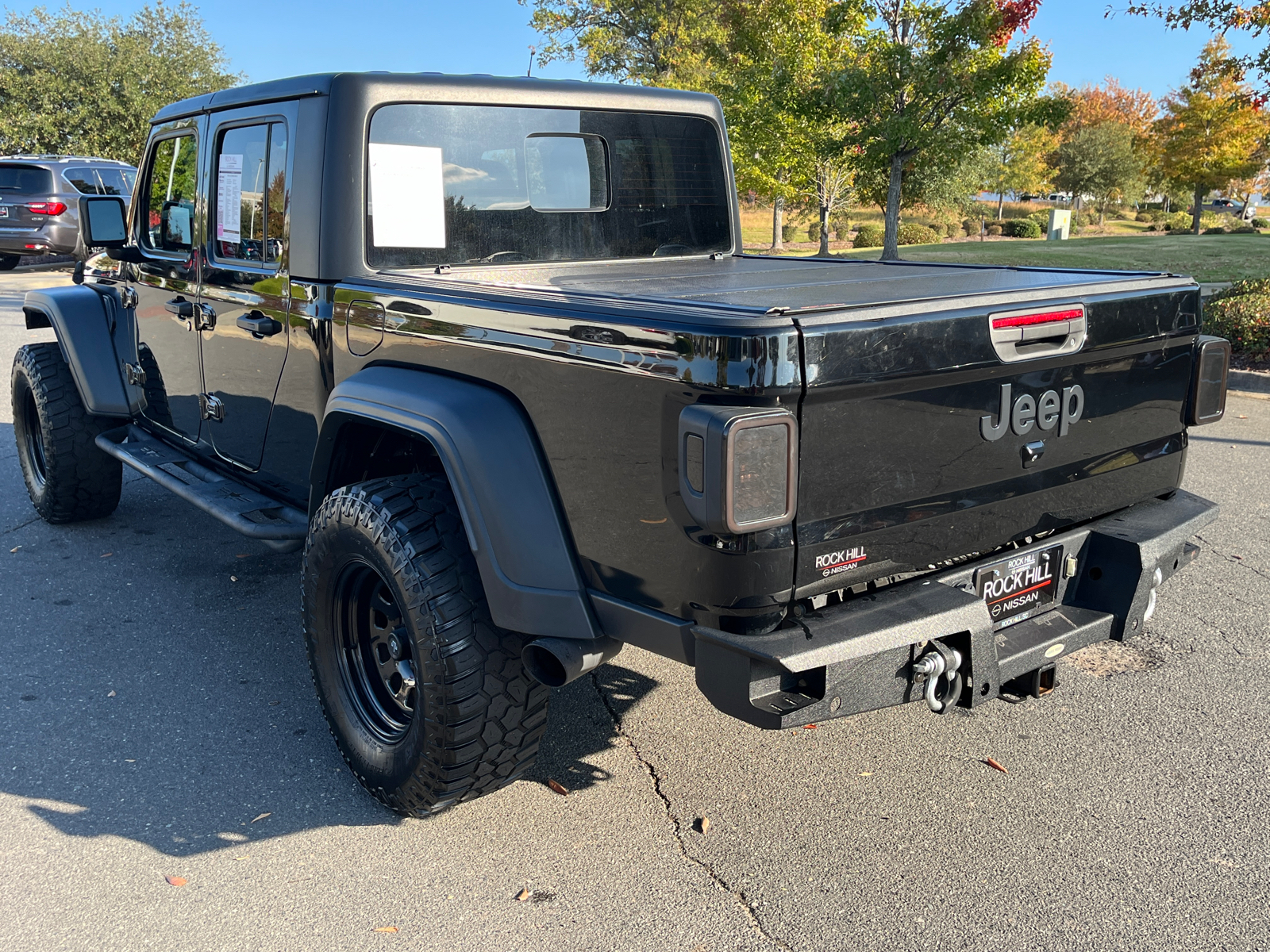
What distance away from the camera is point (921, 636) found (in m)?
2.39

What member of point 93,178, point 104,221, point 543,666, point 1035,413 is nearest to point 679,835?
point 543,666

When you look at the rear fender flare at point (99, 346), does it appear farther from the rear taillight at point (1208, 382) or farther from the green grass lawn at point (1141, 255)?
the green grass lawn at point (1141, 255)

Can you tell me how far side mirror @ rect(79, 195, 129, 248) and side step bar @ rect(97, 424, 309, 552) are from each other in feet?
3.03

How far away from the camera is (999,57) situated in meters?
16.0

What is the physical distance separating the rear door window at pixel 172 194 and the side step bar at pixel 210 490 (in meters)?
0.92

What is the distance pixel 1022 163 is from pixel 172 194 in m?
46.9

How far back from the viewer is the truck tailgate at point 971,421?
2297 millimetres

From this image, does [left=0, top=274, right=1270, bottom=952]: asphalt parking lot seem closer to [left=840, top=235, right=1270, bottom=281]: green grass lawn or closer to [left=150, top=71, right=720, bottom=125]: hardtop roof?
[left=150, top=71, right=720, bottom=125]: hardtop roof

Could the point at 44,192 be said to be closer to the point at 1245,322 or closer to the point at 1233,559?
the point at 1245,322

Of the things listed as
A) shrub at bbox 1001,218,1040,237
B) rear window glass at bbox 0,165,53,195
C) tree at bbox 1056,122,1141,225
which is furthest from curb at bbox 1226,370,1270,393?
tree at bbox 1056,122,1141,225

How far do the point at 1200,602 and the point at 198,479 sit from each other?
14.2 feet

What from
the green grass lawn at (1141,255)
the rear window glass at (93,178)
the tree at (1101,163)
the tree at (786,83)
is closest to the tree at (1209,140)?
the green grass lawn at (1141,255)

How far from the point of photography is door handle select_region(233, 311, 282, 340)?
3609 mm

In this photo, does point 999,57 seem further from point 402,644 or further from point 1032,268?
point 402,644
